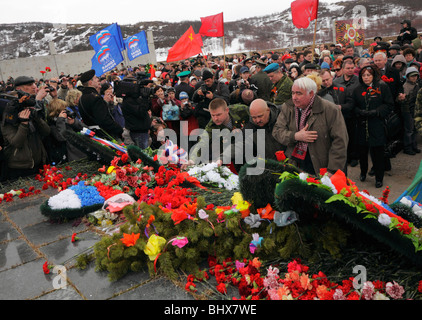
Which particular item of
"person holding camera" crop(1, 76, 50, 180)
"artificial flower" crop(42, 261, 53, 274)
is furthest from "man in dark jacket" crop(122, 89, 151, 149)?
"artificial flower" crop(42, 261, 53, 274)

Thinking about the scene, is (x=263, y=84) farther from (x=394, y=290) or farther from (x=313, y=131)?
(x=394, y=290)

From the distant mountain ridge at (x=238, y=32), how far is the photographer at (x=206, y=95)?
44.8 meters

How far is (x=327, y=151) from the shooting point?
4031 millimetres

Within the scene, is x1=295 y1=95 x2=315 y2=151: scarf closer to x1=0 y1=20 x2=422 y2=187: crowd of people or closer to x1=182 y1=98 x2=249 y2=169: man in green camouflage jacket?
x1=0 y1=20 x2=422 y2=187: crowd of people

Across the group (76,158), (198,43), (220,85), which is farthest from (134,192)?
(198,43)

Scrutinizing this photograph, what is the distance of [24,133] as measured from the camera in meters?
5.61

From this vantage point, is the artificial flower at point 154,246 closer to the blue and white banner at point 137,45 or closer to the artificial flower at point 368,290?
the artificial flower at point 368,290

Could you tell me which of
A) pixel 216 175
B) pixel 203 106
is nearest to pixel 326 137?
pixel 216 175

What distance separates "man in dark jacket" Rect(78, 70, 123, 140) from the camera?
6418mm

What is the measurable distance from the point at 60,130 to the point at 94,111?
2.14ft

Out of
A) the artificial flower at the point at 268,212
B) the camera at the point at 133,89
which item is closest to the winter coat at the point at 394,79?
the camera at the point at 133,89

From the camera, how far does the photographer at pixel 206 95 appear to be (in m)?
7.48
